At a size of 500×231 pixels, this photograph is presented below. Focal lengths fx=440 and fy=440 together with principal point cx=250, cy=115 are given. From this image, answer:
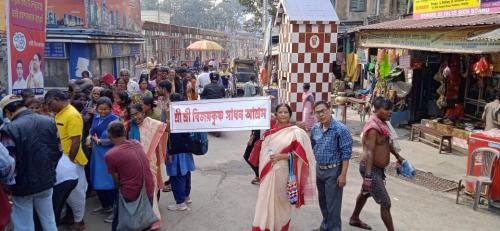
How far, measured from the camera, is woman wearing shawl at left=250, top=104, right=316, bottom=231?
437cm

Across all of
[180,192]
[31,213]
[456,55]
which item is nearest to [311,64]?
[456,55]

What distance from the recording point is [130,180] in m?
4.02

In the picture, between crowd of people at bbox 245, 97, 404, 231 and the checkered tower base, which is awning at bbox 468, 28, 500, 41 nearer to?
crowd of people at bbox 245, 97, 404, 231

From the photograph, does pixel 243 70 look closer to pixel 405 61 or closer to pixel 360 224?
pixel 405 61

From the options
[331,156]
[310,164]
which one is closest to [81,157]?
[310,164]

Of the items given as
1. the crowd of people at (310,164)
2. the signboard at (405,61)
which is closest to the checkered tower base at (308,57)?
the signboard at (405,61)

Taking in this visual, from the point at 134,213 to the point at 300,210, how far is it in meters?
2.38

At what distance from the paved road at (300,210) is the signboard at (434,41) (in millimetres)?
2605

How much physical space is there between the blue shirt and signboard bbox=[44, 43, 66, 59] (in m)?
9.97

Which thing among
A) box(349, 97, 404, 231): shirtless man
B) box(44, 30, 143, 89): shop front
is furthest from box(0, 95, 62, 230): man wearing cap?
box(44, 30, 143, 89): shop front

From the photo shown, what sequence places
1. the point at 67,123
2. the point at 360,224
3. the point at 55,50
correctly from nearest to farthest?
the point at 67,123, the point at 360,224, the point at 55,50

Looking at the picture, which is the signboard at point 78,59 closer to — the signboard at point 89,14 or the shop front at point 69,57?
the shop front at point 69,57

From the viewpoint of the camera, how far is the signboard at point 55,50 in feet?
40.2

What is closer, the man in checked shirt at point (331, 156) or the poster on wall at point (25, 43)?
the man in checked shirt at point (331, 156)
